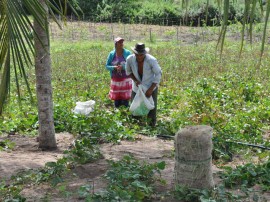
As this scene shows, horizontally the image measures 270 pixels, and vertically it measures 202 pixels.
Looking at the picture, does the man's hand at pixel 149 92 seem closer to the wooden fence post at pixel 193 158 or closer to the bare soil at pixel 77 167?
the bare soil at pixel 77 167

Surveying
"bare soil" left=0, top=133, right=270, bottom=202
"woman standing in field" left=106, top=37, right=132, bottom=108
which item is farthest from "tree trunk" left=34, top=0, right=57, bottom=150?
"woman standing in field" left=106, top=37, right=132, bottom=108

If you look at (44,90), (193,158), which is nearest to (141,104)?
(44,90)

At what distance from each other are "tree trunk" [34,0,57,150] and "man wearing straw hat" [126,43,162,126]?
169 centimetres

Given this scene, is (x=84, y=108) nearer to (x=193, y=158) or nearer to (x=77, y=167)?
(x=77, y=167)

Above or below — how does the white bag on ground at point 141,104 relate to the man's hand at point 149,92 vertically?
below

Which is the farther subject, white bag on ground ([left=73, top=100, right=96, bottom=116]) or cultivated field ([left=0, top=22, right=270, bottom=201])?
white bag on ground ([left=73, top=100, right=96, bottom=116])

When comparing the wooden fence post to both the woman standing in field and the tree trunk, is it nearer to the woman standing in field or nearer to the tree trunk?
the tree trunk

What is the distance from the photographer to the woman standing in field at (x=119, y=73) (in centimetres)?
750

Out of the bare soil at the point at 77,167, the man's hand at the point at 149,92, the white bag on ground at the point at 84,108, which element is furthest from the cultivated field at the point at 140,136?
the man's hand at the point at 149,92

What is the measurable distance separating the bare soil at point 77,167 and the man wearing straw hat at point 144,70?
802 mm

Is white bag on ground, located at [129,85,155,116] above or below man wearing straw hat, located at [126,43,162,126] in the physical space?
below

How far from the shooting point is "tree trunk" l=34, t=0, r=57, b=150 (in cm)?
534

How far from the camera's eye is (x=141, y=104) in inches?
274

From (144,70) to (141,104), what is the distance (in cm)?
46
